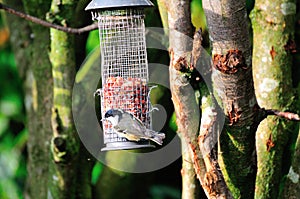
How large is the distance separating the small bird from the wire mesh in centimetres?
11

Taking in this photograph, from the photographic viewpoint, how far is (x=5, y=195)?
448 centimetres

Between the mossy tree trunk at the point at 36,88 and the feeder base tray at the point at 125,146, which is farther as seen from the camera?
the mossy tree trunk at the point at 36,88

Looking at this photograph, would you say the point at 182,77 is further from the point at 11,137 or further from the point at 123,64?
the point at 11,137

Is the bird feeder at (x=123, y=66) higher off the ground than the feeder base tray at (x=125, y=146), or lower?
higher

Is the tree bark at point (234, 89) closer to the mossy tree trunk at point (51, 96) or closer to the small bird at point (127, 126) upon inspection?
the small bird at point (127, 126)

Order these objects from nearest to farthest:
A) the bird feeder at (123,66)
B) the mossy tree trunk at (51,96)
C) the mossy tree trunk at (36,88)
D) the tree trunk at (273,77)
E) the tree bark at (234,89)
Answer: the tree bark at (234,89) < the bird feeder at (123,66) < the tree trunk at (273,77) < the mossy tree trunk at (51,96) < the mossy tree trunk at (36,88)

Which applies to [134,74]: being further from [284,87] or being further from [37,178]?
[37,178]

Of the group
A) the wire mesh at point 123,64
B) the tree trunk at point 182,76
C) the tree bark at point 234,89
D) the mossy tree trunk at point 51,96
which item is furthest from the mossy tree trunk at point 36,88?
the tree bark at point 234,89

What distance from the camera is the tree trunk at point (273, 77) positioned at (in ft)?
7.95

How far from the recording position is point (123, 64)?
2465 millimetres

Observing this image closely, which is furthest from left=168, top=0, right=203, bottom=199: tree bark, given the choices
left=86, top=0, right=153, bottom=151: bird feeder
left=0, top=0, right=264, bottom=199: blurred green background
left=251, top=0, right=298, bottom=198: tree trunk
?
left=0, top=0, right=264, bottom=199: blurred green background

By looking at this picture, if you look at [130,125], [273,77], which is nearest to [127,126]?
[130,125]

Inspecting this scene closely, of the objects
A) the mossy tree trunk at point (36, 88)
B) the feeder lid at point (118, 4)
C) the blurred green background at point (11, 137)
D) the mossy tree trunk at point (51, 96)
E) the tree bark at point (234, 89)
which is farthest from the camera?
the blurred green background at point (11, 137)

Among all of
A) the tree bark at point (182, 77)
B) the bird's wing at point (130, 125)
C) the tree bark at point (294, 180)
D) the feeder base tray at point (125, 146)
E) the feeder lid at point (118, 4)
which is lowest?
the tree bark at point (294, 180)
